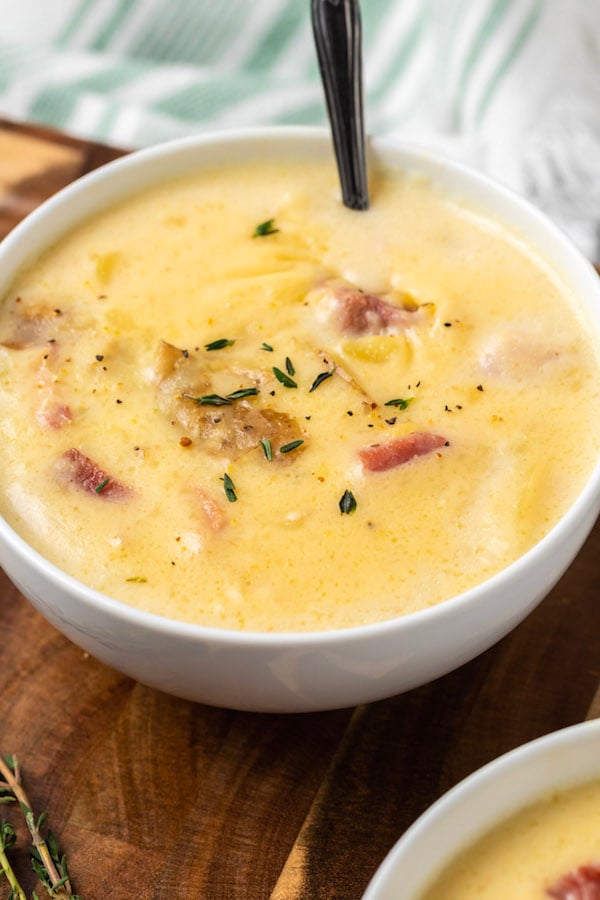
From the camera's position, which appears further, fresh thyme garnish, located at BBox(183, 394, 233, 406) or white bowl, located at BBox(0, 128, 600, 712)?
fresh thyme garnish, located at BBox(183, 394, 233, 406)

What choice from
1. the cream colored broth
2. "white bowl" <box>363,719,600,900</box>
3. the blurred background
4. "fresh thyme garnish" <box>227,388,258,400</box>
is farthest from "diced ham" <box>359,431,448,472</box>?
the blurred background

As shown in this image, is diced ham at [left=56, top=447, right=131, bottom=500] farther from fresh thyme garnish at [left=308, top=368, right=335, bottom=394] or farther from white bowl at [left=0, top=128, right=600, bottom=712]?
fresh thyme garnish at [left=308, top=368, right=335, bottom=394]

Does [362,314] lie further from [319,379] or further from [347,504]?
[347,504]

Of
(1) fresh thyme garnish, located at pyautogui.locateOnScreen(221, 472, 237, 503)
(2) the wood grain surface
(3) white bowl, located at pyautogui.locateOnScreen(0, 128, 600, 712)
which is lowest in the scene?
(2) the wood grain surface

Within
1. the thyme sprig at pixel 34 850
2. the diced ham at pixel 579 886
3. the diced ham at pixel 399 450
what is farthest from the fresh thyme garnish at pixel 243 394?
the diced ham at pixel 579 886

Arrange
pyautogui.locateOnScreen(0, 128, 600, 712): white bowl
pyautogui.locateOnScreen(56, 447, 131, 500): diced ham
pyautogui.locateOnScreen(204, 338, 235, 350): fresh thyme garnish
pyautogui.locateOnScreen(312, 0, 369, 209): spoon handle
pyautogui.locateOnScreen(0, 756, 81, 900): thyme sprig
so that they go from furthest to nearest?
pyautogui.locateOnScreen(312, 0, 369, 209): spoon handle, pyautogui.locateOnScreen(204, 338, 235, 350): fresh thyme garnish, pyautogui.locateOnScreen(56, 447, 131, 500): diced ham, pyautogui.locateOnScreen(0, 756, 81, 900): thyme sprig, pyautogui.locateOnScreen(0, 128, 600, 712): white bowl

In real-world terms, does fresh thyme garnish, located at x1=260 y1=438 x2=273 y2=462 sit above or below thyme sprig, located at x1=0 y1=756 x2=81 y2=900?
above

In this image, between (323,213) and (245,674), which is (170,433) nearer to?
(245,674)
